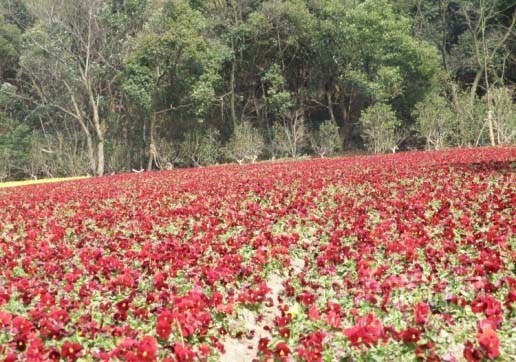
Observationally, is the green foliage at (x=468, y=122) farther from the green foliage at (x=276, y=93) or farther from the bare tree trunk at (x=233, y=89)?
the bare tree trunk at (x=233, y=89)

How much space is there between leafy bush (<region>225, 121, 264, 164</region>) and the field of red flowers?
2630 cm

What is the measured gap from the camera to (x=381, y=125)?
3400 cm

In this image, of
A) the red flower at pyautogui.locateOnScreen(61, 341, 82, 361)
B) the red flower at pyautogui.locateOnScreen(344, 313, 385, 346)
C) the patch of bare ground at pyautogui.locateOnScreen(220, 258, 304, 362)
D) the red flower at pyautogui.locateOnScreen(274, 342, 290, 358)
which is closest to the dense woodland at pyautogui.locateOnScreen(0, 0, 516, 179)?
the patch of bare ground at pyautogui.locateOnScreen(220, 258, 304, 362)

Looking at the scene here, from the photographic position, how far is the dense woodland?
3347 centimetres

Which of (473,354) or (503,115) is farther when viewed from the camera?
(503,115)

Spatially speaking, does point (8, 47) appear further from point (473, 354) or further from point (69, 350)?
point (473, 354)

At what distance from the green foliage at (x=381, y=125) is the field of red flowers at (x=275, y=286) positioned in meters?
25.7

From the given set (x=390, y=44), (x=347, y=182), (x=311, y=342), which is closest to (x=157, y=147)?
(x=390, y=44)

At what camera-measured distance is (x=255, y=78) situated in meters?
40.6

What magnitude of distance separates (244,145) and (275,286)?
1188 inches

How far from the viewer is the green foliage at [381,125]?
33922 millimetres

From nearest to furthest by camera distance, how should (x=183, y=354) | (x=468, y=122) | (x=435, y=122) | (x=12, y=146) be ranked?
(x=183, y=354), (x=435, y=122), (x=468, y=122), (x=12, y=146)

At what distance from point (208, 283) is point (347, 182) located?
8.05 m

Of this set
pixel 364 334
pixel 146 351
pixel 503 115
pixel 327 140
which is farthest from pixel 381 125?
pixel 146 351
